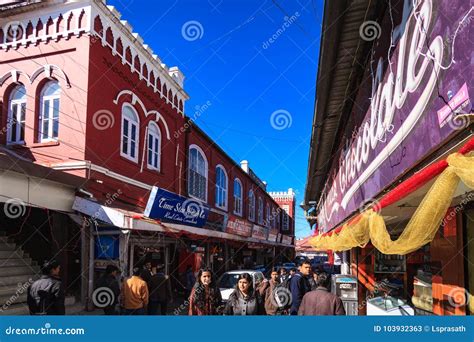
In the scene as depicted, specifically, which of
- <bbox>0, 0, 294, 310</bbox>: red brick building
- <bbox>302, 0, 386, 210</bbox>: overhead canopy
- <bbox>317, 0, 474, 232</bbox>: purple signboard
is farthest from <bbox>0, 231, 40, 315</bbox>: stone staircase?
<bbox>302, 0, 386, 210</bbox>: overhead canopy

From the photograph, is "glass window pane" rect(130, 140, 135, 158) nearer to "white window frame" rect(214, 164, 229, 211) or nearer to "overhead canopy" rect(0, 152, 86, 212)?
"overhead canopy" rect(0, 152, 86, 212)

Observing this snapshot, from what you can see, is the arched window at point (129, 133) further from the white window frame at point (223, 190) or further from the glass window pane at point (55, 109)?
the white window frame at point (223, 190)

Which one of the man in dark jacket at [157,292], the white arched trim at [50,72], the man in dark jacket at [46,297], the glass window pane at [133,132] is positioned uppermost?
the white arched trim at [50,72]

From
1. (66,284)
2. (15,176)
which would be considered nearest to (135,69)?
(15,176)

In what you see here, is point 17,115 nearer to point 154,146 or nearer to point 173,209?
point 154,146

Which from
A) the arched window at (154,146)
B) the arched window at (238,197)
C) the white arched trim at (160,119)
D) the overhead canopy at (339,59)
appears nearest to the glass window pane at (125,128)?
the white arched trim at (160,119)

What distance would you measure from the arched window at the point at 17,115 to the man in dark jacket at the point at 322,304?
36.2 feet

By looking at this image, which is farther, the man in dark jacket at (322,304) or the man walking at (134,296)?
the man walking at (134,296)

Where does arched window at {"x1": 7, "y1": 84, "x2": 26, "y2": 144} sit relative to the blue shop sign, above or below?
above

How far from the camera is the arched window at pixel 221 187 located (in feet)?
88.7

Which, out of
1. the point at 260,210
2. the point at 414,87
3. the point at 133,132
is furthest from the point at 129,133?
the point at 260,210

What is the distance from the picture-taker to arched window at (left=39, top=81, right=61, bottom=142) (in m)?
12.8

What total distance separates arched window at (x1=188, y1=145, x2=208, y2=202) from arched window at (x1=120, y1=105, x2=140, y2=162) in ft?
19.0

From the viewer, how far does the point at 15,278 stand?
1043 cm
